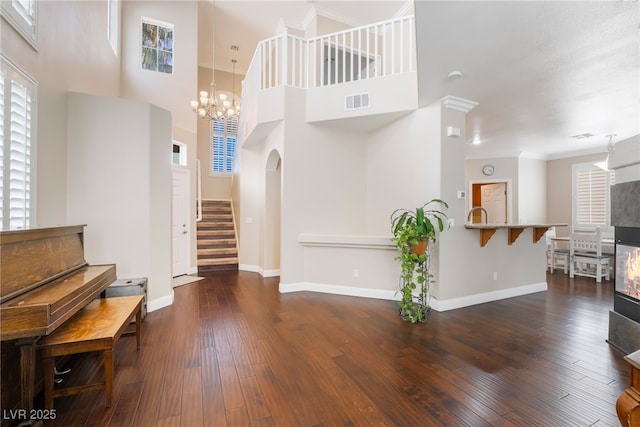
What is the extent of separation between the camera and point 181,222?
5652mm

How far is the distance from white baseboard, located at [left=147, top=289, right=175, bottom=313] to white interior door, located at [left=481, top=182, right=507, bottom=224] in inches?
307

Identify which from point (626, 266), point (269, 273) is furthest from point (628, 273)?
point (269, 273)

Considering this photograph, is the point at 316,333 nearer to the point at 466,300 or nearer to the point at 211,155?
the point at 466,300

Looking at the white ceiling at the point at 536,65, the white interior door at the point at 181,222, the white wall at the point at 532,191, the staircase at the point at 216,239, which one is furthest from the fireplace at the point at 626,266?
the white interior door at the point at 181,222

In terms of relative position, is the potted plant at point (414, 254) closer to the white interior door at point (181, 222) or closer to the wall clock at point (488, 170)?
the white interior door at point (181, 222)

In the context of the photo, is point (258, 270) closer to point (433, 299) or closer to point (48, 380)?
point (433, 299)

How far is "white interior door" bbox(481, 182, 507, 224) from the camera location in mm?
7168

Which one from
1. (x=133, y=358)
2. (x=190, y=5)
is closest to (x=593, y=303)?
(x=133, y=358)

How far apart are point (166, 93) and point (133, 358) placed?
5256mm

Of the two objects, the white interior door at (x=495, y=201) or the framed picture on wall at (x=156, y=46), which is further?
the white interior door at (x=495, y=201)

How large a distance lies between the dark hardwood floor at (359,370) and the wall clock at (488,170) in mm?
4190

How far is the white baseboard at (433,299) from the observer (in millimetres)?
3680

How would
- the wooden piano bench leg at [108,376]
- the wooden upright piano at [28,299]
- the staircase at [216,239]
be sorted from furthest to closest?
the staircase at [216,239] < the wooden piano bench leg at [108,376] < the wooden upright piano at [28,299]

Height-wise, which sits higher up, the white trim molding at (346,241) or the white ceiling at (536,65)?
the white ceiling at (536,65)
